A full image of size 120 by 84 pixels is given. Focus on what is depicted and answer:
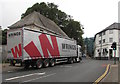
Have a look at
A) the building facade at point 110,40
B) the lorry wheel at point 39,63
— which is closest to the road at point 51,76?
the lorry wheel at point 39,63

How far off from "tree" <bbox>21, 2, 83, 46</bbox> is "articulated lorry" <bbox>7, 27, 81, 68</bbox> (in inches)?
1180

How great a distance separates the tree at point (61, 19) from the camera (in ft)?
174

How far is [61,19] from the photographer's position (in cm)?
5722

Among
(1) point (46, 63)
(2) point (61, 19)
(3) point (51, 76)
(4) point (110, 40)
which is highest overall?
(2) point (61, 19)

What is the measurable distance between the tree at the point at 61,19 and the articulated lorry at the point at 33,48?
2998 cm

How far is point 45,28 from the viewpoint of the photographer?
1491 inches

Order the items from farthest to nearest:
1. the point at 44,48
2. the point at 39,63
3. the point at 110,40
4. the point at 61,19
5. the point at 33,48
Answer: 1. the point at 110,40
2. the point at 61,19
3. the point at 44,48
4. the point at 39,63
5. the point at 33,48

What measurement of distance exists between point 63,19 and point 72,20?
3156 millimetres

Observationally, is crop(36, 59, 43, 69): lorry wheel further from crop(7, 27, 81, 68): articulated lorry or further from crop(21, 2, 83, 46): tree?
crop(21, 2, 83, 46): tree

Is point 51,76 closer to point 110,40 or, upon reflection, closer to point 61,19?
point 61,19

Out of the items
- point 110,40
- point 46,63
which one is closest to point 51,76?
point 46,63

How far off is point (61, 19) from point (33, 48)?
131 feet

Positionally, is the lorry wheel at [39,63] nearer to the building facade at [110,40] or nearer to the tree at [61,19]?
the tree at [61,19]

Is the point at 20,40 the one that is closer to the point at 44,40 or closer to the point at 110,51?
the point at 44,40
